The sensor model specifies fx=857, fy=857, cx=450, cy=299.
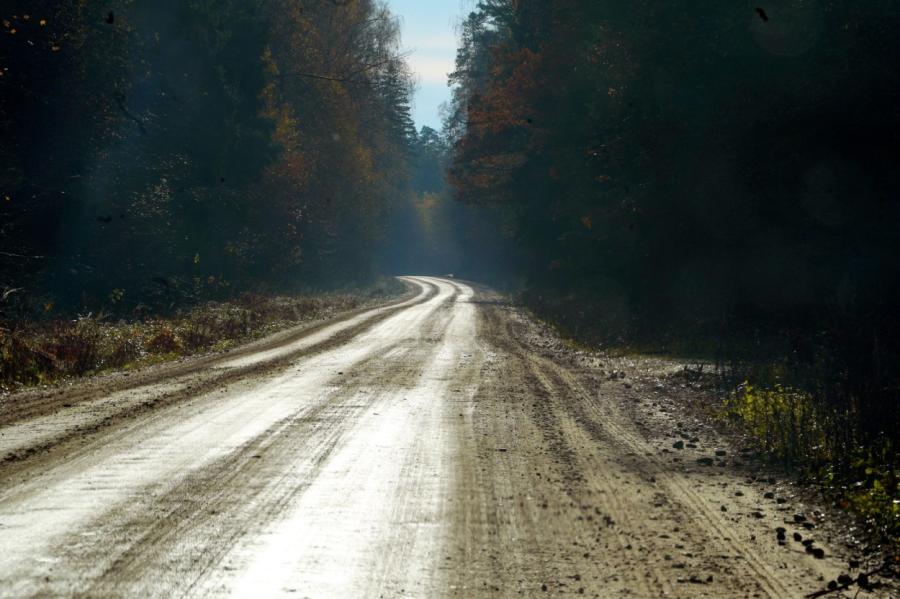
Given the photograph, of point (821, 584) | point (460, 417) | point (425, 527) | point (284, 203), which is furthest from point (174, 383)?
point (284, 203)

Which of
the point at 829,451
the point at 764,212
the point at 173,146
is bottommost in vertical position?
the point at 829,451

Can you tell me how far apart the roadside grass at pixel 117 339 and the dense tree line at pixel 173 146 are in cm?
152

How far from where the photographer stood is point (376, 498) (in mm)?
6609

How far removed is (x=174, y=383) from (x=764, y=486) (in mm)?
9199

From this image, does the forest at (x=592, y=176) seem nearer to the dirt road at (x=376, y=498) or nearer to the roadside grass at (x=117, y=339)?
the roadside grass at (x=117, y=339)

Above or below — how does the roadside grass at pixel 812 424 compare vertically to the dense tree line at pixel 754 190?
below

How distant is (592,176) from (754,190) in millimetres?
10888

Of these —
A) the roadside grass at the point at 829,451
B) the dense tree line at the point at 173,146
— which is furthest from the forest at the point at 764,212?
the dense tree line at the point at 173,146

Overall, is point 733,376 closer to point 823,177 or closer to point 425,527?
point 823,177

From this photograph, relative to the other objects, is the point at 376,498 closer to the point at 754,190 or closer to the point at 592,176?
the point at 754,190

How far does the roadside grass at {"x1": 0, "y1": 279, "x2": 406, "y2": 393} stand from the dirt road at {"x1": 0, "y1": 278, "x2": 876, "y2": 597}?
2.46m

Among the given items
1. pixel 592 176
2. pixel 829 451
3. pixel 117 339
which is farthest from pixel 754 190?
pixel 117 339

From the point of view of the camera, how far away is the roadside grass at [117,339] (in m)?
14.8

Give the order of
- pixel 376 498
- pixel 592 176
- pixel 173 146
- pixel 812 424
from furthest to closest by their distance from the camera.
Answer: pixel 173 146
pixel 592 176
pixel 812 424
pixel 376 498
